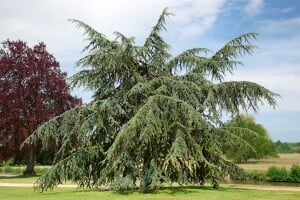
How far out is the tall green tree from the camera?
14.4 meters

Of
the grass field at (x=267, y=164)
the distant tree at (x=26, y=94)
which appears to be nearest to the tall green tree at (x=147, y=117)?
the distant tree at (x=26, y=94)

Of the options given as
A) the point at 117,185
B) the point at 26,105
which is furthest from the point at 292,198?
the point at 26,105

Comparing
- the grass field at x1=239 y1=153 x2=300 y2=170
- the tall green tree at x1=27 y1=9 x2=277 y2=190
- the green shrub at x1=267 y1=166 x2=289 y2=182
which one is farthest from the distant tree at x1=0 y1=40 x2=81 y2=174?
the grass field at x1=239 y1=153 x2=300 y2=170

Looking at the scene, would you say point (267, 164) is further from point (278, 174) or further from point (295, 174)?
point (295, 174)

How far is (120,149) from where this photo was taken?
48.0ft

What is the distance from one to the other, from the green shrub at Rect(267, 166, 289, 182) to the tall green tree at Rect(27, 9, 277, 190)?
20193 millimetres

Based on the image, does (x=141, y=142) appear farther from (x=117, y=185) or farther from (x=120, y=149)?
(x=117, y=185)

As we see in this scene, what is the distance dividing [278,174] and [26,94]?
20.6 m

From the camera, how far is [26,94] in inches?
1207

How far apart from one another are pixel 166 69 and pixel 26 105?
629 inches

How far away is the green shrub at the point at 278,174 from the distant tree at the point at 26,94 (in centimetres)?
1675

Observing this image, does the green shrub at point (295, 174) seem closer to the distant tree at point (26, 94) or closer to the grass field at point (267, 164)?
the grass field at point (267, 164)

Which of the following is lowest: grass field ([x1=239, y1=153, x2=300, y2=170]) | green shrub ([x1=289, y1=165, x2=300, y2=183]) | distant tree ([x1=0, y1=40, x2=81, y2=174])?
green shrub ([x1=289, y1=165, x2=300, y2=183])

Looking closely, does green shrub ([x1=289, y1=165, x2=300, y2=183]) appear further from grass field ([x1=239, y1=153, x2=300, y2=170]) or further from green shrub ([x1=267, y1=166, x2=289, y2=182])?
grass field ([x1=239, y1=153, x2=300, y2=170])
